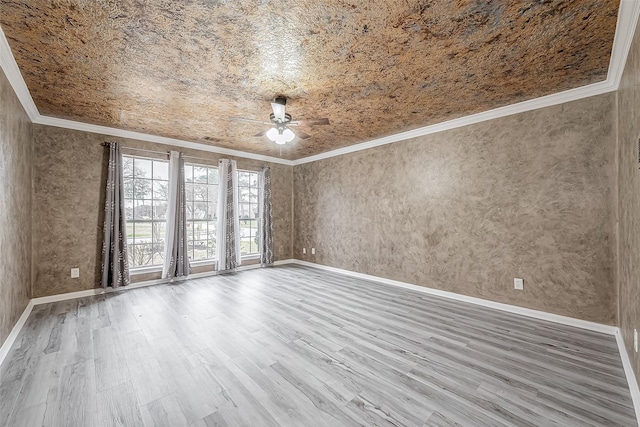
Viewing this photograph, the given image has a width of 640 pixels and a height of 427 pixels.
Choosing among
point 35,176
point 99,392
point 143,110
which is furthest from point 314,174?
point 99,392

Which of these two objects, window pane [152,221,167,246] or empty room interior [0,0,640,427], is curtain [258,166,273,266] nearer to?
empty room interior [0,0,640,427]

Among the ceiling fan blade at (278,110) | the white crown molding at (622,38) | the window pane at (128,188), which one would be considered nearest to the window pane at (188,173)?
the window pane at (128,188)

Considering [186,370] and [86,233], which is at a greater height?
[86,233]

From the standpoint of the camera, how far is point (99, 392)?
1.82 m

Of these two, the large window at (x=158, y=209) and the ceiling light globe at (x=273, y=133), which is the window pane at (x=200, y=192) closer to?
the large window at (x=158, y=209)

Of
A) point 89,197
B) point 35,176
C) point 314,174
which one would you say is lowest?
point 89,197

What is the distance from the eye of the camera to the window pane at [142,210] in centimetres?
456

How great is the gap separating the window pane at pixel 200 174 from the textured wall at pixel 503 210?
3111mm

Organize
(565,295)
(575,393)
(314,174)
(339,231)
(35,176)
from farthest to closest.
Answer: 1. (314,174)
2. (339,231)
3. (35,176)
4. (565,295)
5. (575,393)

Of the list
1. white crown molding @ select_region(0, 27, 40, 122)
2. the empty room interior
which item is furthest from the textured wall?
white crown molding @ select_region(0, 27, 40, 122)

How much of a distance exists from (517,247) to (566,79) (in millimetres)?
1922

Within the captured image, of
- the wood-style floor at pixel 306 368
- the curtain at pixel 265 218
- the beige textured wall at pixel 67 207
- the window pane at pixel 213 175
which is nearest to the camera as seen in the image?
the wood-style floor at pixel 306 368

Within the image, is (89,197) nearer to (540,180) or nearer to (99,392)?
(99,392)

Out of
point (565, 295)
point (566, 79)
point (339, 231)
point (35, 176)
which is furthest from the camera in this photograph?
point (339, 231)
